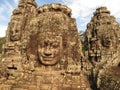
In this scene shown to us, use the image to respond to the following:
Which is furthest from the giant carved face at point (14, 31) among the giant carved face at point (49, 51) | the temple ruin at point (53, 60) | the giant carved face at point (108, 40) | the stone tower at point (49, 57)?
the giant carved face at point (49, 51)

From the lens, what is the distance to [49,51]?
10453mm

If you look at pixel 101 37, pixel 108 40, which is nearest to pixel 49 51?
pixel 108 40

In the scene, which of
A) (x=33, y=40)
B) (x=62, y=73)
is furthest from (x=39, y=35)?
(x=62, y=73)

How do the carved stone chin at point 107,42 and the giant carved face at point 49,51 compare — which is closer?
the giant carved face at point 49,51

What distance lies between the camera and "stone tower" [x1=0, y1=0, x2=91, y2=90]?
10250 mm

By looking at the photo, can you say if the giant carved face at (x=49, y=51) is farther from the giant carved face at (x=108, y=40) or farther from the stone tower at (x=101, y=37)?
the giant carved face at (x=108, y=40)

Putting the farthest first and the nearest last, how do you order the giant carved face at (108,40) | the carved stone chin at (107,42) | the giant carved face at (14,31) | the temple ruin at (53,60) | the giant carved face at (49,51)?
the carved stone chin at (107,42)
the giant carved face at (108,40)
the giant carved face at (14,31)
the giant carved face at (49,51)
the temple ruin at (53,60)

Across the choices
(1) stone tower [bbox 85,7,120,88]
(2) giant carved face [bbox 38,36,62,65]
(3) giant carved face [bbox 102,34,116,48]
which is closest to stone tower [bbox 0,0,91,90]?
(2) giant carved face [bbox 38,36,62,65]

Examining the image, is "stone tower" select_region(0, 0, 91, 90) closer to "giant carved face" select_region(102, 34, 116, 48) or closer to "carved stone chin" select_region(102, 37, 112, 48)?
"giant carved face" select_region(102, 34, 116, 48)

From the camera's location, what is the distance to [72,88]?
10039mm

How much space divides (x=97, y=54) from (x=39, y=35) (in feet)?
49.7

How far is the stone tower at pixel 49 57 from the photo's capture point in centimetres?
1025

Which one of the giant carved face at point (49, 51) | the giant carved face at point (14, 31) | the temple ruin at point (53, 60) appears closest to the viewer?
the temple ruin at point (53, 60)

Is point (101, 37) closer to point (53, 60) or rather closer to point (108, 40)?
point (108, 40)
